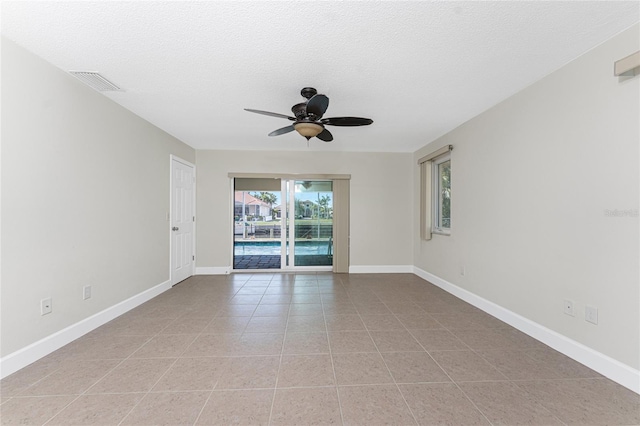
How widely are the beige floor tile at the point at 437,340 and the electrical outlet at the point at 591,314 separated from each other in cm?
88

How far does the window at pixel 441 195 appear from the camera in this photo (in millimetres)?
4211

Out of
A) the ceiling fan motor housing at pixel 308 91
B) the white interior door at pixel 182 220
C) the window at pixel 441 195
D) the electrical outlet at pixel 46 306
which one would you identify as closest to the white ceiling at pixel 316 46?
the ceiling fan motor housing at pixel 308 91

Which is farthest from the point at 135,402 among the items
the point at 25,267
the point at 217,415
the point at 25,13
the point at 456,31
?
the point at 456,31

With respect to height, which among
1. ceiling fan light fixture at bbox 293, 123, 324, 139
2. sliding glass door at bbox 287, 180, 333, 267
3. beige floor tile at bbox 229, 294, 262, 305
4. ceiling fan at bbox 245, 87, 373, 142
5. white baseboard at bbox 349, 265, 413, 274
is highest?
ceiling fan at bbox 245, 87, 373, 142

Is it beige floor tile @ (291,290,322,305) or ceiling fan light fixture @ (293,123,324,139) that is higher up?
ceiling fan light fixture @ (293,123,324,139)

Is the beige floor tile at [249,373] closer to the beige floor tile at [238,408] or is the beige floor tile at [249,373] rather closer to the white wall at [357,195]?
the beige floor tile at [238,408]

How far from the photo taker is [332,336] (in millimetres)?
2504

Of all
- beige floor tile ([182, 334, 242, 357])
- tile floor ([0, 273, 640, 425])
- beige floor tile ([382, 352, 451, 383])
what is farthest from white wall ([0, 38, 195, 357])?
beige floor tile ([382, 352, 451, 383])

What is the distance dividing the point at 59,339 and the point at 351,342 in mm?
2467

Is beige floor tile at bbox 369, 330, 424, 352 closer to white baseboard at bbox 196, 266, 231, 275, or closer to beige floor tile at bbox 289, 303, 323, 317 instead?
beige floor tile at bbox 289, 303, 323, 317

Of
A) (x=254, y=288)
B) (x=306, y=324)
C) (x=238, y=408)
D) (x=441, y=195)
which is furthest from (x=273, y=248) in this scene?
(x=238, y=408)

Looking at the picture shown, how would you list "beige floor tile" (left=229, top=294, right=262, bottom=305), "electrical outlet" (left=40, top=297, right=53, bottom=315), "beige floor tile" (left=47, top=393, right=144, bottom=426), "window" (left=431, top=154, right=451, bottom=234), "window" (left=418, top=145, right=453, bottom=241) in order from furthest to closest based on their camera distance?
"window" (left=418, top=145, right=453, bottom=241)
"window" (left=431, top=154, right=451, bottom=234)
"beige floor tile" (left=229, top=294, right=262, bottom=305)
"electrical outlet" (left=40, top=297, right=53, bottom=315)
"beige floor tile" (left=47, top=393, right=144, bottom=426)

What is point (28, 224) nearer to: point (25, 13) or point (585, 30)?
point (25, 13)

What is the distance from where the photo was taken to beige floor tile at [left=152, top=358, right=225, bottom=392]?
1.77m
